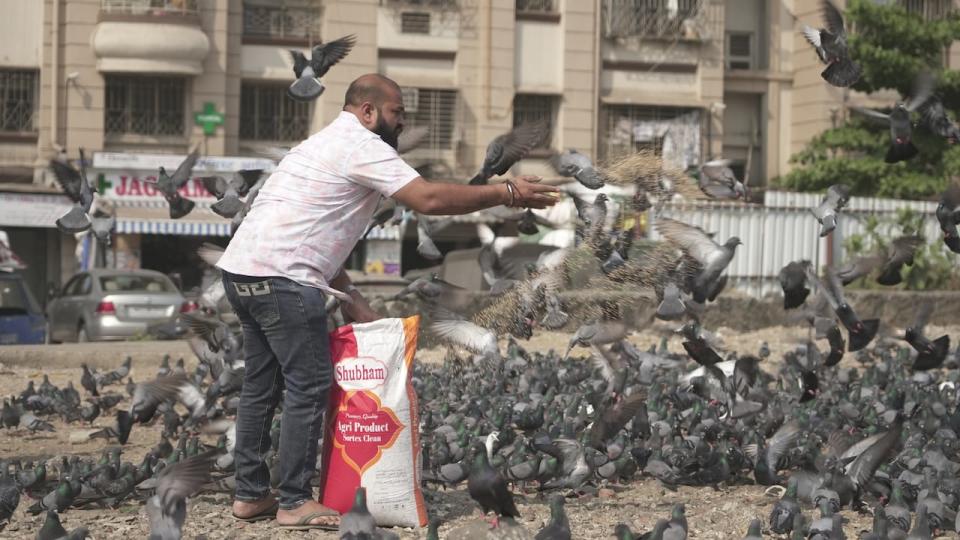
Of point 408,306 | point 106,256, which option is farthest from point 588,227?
point 106,256

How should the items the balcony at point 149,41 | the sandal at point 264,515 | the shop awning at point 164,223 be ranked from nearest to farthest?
the sandal at point 264,515, the shop awning at point 164,223, the balcony at point 149,41

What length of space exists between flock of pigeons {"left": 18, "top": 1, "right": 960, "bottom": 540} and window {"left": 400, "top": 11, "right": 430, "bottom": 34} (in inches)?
622

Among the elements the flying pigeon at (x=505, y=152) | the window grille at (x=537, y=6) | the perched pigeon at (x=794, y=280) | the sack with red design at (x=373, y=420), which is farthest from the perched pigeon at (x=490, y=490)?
the window grille at (x=537, y=6)

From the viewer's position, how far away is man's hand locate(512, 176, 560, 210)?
5.13 meters

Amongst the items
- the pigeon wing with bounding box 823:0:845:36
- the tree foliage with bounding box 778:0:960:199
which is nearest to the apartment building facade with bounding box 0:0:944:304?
the tree foliage with bounding box 778:0:960:199

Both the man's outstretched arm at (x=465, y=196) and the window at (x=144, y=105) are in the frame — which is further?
the window at (x=144, y=105)

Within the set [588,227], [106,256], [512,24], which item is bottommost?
[106,256]

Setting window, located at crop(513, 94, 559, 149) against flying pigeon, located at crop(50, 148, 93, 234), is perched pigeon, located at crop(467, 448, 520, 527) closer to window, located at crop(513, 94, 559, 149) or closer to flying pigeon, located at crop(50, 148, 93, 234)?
flying pigeon, located at crop(50, 148, 93, 234)

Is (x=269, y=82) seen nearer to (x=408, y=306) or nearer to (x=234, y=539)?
(x=408, y=306)

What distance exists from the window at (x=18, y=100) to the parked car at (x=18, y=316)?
33.0 feet

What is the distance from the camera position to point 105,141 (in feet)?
82.3

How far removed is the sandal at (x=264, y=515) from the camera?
5352mm

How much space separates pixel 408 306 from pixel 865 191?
15.5 metres

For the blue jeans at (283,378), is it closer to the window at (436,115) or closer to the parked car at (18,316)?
the parked car at (18,316)
